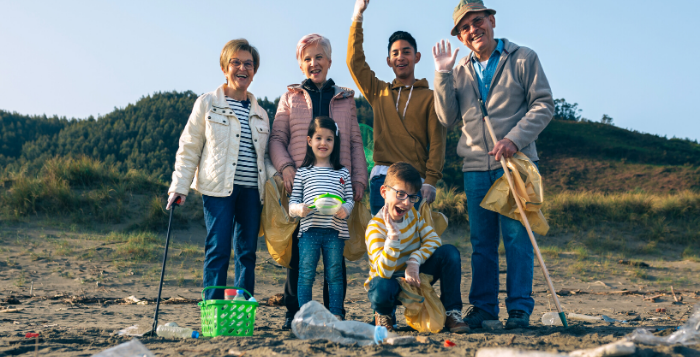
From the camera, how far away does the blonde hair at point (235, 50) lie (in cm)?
391

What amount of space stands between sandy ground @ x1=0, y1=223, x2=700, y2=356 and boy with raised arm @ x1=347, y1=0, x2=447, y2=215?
1.22 m

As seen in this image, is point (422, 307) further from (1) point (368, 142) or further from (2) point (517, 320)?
(1) point (368, 142)

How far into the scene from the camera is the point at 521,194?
3477mm

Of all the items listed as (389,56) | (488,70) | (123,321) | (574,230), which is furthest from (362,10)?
(574,230)

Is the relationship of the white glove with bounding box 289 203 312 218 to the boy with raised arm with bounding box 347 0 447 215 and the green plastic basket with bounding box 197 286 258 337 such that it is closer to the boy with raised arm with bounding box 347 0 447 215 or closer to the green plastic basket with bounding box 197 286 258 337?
the boy with raised arm with bounding box 347 0 447 215

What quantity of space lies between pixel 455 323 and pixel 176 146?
1937 cm

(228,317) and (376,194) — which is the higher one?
(376,194)

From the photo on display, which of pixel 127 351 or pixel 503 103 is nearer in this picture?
pixel 127 351

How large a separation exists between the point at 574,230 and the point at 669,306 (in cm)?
664

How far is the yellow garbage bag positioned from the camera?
11.3ft

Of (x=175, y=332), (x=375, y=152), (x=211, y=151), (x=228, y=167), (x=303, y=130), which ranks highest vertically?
(x=303, y=130)

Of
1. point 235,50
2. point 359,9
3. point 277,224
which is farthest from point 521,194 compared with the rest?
point 235,50

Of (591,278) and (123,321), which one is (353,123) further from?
(591,278)

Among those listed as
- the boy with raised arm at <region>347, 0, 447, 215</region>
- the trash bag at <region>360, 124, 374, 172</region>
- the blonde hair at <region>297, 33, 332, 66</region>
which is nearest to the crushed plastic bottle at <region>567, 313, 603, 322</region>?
the boy with raised arm at <region>347, 0, 447, 215</region>
